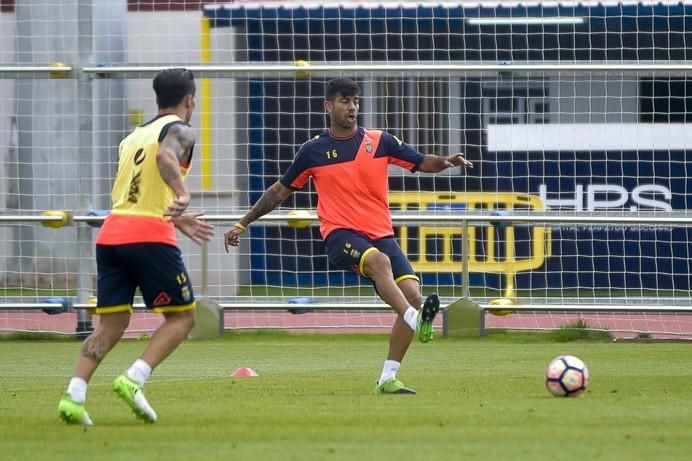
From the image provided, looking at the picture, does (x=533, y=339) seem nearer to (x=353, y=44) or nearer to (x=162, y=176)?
(x=353, y=44)

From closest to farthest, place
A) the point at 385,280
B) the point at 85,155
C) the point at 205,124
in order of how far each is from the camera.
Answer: the point at 385,280, the point at 85,155, the point at 205,124

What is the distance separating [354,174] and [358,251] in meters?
0.58

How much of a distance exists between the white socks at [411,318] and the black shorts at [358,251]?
21.7 inches

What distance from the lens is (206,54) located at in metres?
17.1

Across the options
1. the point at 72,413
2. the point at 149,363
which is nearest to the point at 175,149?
the point at 149,363

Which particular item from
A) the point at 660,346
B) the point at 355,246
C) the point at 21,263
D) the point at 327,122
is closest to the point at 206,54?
the point at 327,122

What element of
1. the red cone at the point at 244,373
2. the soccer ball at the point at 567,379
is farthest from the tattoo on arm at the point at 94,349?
the red cone at the point at 244,373

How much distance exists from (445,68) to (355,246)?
5475 mm

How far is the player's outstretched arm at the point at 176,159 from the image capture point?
719 centimetres

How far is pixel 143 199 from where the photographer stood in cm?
743

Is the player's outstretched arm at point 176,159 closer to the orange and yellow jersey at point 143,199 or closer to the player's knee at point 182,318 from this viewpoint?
the orange and yellow jersey at point 143,199

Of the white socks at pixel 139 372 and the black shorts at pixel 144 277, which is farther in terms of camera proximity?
the black shorts at pixel 144 277

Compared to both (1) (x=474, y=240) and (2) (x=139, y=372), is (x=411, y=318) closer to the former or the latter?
(2) (x=139, y=372)

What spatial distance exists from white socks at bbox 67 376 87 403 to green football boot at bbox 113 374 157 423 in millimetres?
221
